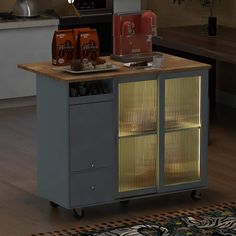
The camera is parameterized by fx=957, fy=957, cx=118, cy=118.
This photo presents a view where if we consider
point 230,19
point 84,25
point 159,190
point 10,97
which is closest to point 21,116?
point 10,97

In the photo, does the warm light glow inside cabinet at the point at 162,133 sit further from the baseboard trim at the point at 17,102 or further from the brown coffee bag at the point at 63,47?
the baseboard trim at the point at 17,102

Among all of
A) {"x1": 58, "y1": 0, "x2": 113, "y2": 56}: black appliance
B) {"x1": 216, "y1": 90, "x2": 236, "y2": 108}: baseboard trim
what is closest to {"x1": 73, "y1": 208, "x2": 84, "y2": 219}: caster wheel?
{"x1": 216, "y1": 90, "x2": 236, "y2": 108}: baseboard trim

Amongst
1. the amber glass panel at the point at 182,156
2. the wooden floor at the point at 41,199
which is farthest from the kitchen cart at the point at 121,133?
the wooden floor at the point at 41,199

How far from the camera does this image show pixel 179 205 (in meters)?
6.49

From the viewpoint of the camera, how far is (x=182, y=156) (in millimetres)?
6480

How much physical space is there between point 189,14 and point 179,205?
4125 mm

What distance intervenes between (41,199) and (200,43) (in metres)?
2.76

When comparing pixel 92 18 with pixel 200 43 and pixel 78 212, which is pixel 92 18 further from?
pixel 78 212

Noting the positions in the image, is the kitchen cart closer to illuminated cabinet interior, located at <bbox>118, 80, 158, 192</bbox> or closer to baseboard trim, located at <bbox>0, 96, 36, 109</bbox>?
illuminated cabinet interior, located at <bbox>118, 80, 158, 192</bbox>

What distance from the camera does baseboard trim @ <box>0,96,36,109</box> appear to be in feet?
31.6

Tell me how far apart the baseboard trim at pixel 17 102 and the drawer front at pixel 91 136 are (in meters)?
3.64

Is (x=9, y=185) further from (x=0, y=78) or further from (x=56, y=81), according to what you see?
(x=0, y=78)

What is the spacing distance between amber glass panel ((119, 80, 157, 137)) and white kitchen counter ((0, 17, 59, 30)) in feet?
11.1

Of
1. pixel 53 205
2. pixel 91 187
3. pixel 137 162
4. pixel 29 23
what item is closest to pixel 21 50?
pixel 29 23
